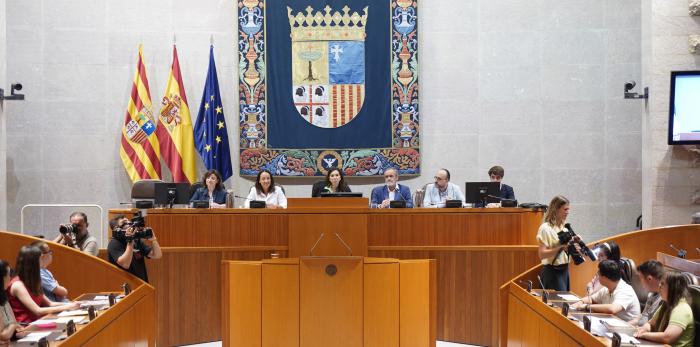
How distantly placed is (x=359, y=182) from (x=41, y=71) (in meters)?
5.03

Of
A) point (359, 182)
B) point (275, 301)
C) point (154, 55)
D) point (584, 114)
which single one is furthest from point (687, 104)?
point (154, 55)

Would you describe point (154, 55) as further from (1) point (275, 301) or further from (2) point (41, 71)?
(1) point (275, 301)

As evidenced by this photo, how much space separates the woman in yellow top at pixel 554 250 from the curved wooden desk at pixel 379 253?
1202 millimetres

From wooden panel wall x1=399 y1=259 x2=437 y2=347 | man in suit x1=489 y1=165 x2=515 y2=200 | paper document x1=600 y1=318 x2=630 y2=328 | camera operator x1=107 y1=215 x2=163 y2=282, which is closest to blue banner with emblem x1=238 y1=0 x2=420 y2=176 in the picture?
man in suit x1=489 y1=165 x2=515 y2=200

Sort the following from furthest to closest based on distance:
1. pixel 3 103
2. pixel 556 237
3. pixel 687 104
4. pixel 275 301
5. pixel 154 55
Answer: pixel 154 55
pixel 3 103
pixel 687 104
pixel 556 237
pixel 275 301

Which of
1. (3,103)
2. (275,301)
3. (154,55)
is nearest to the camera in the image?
(275,301)

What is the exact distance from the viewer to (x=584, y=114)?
12.4 meters

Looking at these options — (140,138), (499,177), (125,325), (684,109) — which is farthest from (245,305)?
(684,109)

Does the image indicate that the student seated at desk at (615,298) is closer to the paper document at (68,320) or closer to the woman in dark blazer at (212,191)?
the paper document at (68,320)

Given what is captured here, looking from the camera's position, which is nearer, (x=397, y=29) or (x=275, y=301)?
(x=275, y=301)

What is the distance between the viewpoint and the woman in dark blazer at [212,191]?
9.91 metres

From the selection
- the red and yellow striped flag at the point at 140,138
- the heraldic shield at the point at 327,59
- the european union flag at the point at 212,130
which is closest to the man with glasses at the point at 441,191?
the heraldic shield at the point at 327,59

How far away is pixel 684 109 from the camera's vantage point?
408 inches

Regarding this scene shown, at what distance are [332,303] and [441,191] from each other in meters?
3.84
